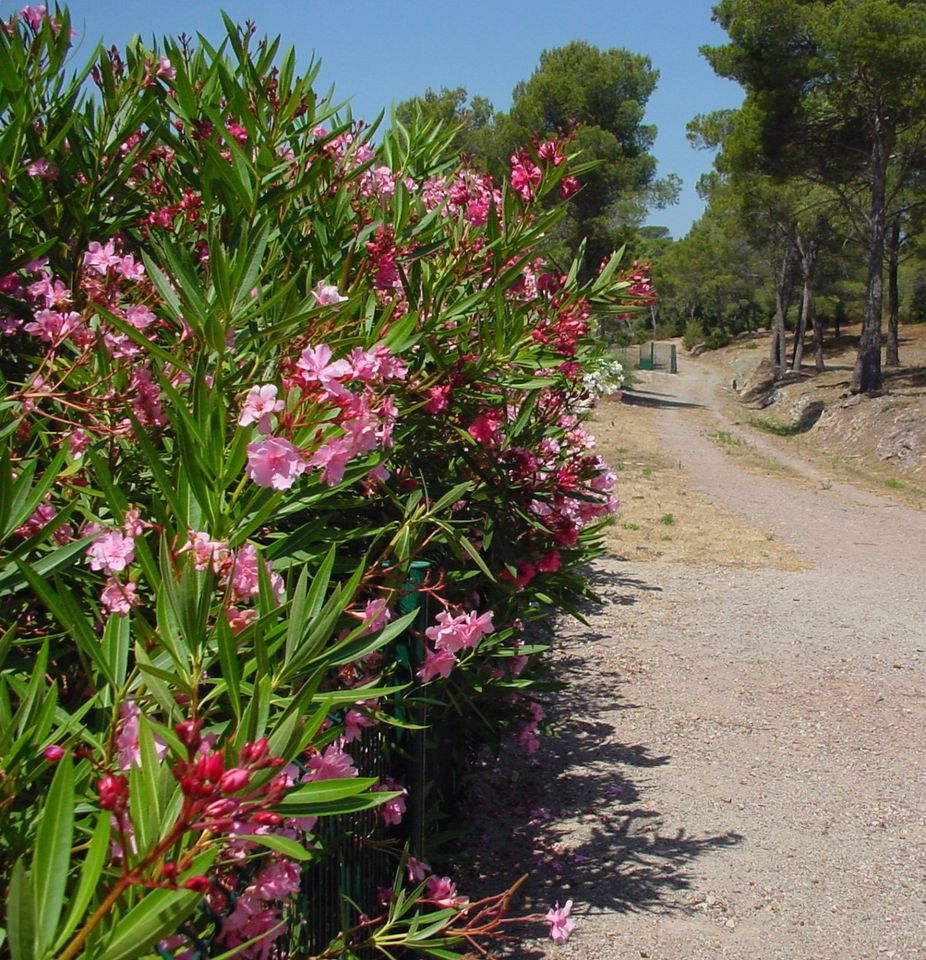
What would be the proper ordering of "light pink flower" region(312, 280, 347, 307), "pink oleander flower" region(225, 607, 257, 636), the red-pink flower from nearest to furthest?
"pink oleander flower" region(225, 607, 257, 636), "light pink flower" region(312, 280, 347, 307), the red-pink flower

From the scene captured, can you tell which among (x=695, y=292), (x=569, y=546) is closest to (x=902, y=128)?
(x=569, y=546)

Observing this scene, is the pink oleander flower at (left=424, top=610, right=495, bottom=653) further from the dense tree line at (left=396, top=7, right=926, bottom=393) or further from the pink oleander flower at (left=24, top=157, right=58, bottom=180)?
the dense tree line at (left=396, top=7, right=926, bottom=393)

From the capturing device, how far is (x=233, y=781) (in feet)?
2.89

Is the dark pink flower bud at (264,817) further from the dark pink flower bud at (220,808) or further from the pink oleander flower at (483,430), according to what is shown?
the pink oleander flower at (483,430)

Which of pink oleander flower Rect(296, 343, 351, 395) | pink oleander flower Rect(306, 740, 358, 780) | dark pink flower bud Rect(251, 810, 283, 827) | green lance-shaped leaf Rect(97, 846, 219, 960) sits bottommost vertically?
pink oleander flower Rect(306, 740, 358, 780)

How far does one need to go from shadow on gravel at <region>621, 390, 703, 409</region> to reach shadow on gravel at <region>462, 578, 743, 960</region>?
24.2 m

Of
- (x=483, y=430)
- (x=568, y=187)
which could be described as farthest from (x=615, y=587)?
(x=483, y=430)

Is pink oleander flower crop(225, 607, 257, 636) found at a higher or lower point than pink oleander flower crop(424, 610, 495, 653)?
higher

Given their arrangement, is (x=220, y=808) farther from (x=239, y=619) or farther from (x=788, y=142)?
(x=788, y=142)

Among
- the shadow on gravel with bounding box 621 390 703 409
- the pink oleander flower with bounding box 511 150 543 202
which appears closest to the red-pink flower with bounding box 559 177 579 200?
the pink oleander flower with bounding box 511 150 543 202

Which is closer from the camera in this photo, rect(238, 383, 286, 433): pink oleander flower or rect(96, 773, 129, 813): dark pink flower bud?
rect(96, 773, 129, 813): dark pink flower bud

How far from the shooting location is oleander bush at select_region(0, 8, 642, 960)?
1.09 meters

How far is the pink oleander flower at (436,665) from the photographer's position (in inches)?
86.7

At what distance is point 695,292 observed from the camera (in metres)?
63.1
